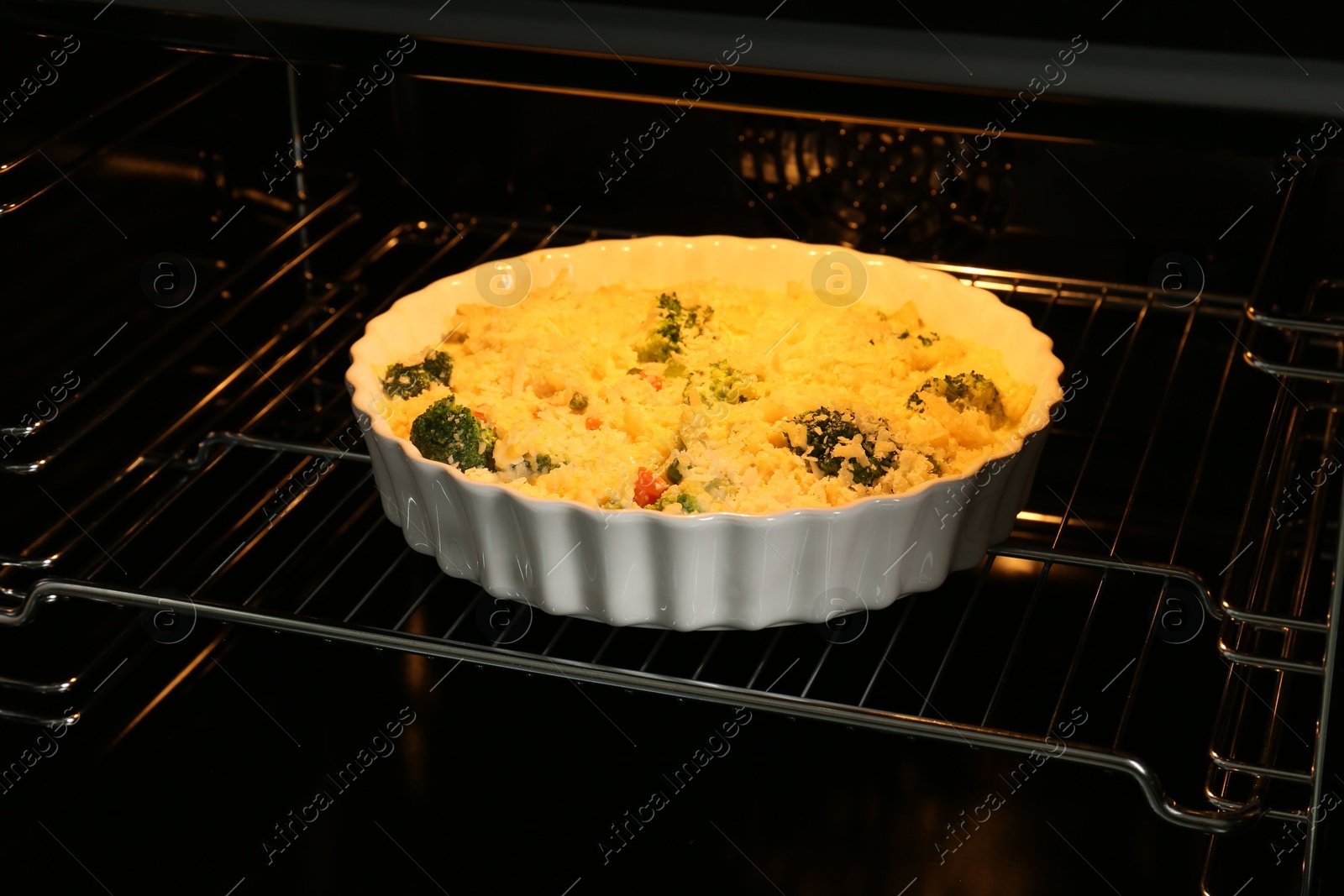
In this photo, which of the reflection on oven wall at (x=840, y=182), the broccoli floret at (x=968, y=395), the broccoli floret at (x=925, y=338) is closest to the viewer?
the broccoli floret at (x=968, y=395)

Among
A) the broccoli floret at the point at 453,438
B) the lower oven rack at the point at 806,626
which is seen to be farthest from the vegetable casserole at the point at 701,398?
the lower oven rack at the point at 806,626

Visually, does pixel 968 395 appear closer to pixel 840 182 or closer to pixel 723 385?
pixel 723 385

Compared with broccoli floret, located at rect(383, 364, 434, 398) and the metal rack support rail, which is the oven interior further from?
broccoli floret, located at rect(383, 364, 434, 398)

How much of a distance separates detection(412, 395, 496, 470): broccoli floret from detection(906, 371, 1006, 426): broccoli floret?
343 mm

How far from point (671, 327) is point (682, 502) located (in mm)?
292

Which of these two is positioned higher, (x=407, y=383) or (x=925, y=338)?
(x=407, y=383)

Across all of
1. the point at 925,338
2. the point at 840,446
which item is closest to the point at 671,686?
the point at 840,446

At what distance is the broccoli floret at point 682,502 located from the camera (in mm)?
900

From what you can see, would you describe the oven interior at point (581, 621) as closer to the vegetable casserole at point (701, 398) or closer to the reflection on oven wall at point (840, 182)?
the reflection on oven wall at point (840, 182)

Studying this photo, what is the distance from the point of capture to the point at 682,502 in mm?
909

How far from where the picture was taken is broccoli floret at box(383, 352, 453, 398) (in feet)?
3.54

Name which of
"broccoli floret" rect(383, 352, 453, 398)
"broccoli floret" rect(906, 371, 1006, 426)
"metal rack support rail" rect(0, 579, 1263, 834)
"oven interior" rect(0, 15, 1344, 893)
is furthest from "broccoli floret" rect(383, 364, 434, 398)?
"broccoli floret" rect(906, 371, 1006, 426)

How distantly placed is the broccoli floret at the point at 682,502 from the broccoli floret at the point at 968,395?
0.24 m

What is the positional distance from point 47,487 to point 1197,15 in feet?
3.15
